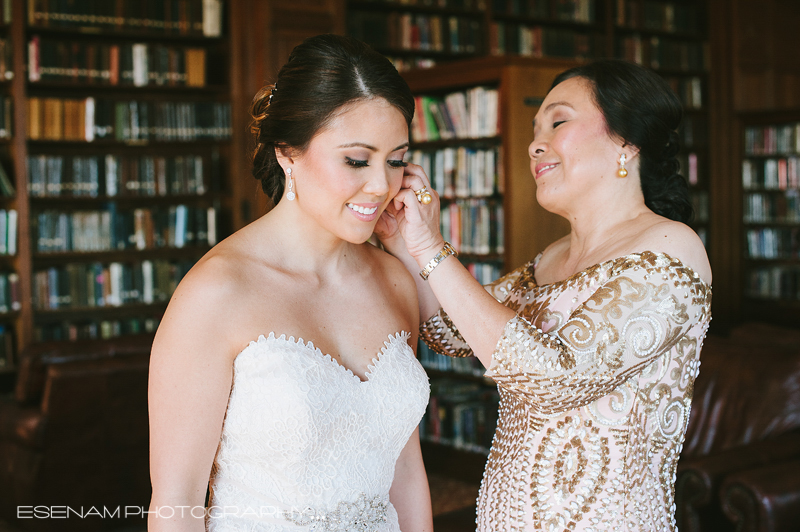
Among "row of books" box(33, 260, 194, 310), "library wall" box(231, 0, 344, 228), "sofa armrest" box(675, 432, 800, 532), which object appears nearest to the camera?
"sofa armrest" box(675, 432, 800, 532)

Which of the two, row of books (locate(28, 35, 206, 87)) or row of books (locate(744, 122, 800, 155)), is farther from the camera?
row of books (locate(744, 122, 800, 155))

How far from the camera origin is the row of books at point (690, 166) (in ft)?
24.8

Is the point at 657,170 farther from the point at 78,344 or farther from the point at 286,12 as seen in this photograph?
the point at 286,12

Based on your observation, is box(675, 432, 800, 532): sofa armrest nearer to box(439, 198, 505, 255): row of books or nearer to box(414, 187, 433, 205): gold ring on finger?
box(414, 187, 433, 205): gold ring on finger

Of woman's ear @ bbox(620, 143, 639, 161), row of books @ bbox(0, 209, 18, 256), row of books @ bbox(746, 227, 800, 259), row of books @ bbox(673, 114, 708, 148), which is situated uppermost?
row of books @ bbox(673, 114, 708, 148)

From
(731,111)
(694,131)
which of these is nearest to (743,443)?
(694,131)

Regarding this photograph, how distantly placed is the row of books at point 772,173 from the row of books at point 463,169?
416 centimetres

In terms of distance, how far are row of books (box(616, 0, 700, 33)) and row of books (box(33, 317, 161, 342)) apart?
→ 4.98 meters

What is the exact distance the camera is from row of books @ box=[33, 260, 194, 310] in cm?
525

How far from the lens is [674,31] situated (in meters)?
7.63

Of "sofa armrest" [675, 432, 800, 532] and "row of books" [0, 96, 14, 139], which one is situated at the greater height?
"row of books" [0, 96, 14, 139]

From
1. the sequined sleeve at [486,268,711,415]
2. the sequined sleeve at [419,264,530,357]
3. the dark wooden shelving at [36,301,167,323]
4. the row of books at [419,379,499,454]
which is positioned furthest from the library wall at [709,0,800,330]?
the sequined sleeve at [486,268,711,415]

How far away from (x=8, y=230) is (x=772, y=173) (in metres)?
6.74

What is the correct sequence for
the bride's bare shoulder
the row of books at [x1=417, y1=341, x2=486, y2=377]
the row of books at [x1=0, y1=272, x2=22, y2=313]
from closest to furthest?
the bride's bare shoulder → the row of books at [x1=417, y1=341, x2=486, y2=377] → the row of books at [x1=0, y1=272, x2=22, y2=313]
